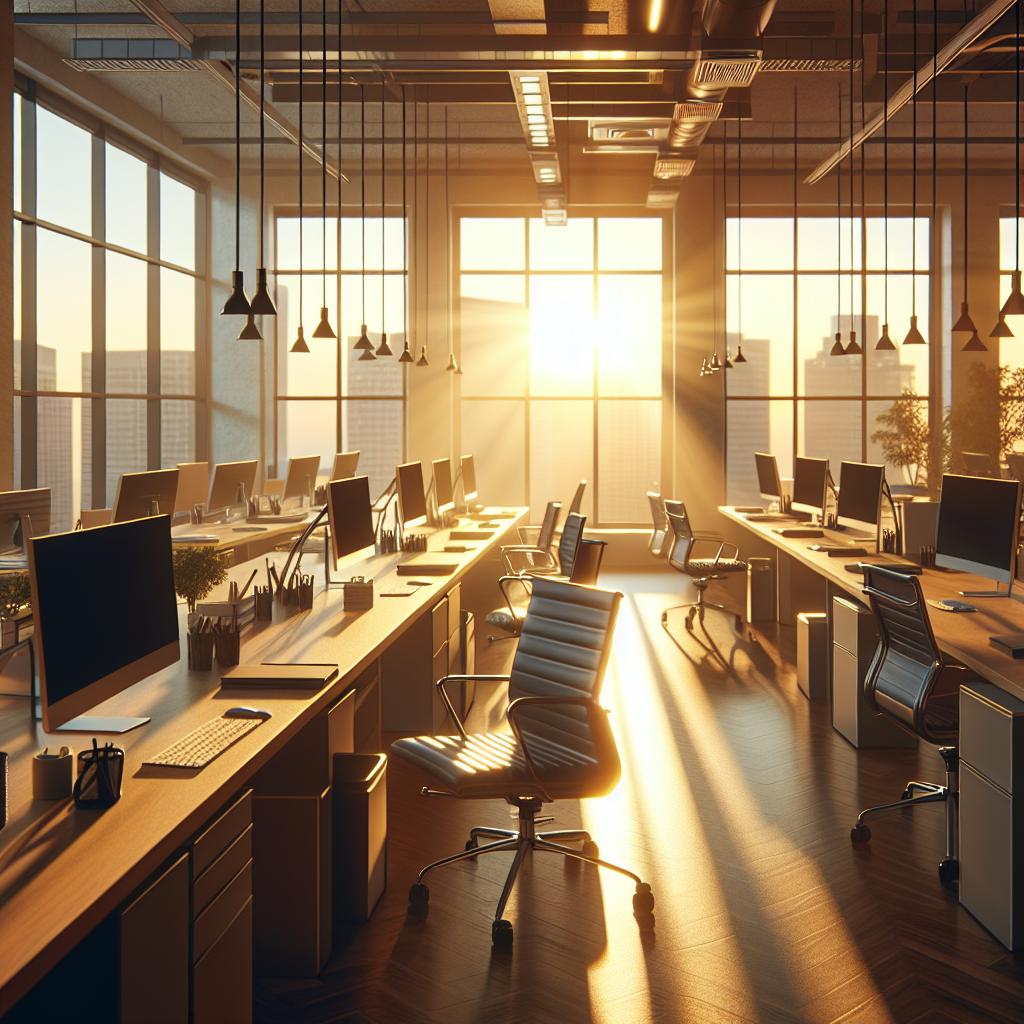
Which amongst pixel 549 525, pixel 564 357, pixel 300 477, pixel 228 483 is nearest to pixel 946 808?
pixel 549 525

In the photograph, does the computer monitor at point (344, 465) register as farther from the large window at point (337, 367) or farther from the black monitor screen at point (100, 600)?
the black monitor screen at point (100, 600)

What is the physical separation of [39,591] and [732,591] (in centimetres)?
951

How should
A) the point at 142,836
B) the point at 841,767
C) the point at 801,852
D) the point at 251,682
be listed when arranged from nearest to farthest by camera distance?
1. the point at 142,836
2. the point at 251,682
3. the point at 801,852
4. the point at 841,767

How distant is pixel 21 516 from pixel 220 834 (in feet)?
12.9

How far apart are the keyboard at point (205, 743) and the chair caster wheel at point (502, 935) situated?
112cm

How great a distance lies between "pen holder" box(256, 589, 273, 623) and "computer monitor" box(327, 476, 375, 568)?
0.50m

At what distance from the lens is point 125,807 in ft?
7.53

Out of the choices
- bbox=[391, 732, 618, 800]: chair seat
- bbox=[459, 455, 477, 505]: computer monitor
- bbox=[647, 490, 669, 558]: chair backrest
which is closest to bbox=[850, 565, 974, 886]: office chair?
bbox=[391, 732, 618, 800]: chair seat

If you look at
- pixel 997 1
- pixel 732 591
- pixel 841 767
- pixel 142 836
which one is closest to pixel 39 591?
pixel 142 836

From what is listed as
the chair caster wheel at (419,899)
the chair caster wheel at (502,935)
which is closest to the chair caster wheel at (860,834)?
the chair caster wheel at (502,935)

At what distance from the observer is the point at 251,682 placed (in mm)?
3389

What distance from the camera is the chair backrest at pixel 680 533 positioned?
898 centimetres

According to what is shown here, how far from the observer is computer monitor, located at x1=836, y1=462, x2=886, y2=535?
7.14 meters

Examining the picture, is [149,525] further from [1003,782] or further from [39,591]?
[1003,782]
